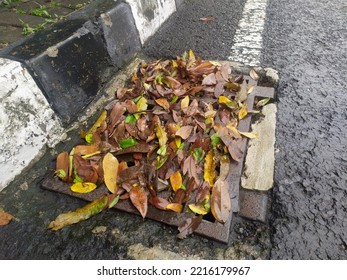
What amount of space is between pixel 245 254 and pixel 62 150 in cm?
122

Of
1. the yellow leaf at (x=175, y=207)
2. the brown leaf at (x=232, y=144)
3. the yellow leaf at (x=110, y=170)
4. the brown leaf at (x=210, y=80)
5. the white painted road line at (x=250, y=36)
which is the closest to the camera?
the yellow leaf at (x=175, y=207)

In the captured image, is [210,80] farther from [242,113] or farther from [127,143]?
[127,143]

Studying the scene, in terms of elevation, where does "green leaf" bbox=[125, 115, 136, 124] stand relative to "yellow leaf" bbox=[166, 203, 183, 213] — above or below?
above

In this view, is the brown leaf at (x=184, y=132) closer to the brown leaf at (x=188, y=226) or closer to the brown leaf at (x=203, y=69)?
the brown leaf at (x=188, y=226)

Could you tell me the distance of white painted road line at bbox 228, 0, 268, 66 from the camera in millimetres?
2435

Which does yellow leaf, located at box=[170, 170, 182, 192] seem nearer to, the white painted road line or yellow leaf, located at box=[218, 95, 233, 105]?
yellow leaf, located at box=[218, 95, 233, 105]

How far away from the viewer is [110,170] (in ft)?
4.89

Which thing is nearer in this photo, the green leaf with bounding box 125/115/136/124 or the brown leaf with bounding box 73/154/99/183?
the brown leaf with bounding box 73/154/99/183

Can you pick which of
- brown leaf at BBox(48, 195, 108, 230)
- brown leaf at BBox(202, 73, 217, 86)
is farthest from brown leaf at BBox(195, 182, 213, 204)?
brown leaf at BBox(202, 73, 217, 86)

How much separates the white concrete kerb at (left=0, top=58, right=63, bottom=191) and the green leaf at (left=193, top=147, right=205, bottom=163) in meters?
0.92

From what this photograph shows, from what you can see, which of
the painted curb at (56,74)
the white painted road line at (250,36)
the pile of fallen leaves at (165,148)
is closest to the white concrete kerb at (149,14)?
the painted curb at (56,74)

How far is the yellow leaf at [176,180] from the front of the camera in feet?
4.65

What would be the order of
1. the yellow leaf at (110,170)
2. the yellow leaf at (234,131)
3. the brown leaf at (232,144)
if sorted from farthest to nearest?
the yellow leaf at (234,131) < the brown leaf at (232,144) < the yellow leaf at (110,170)

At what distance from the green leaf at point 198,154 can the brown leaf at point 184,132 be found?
0.39 feet
